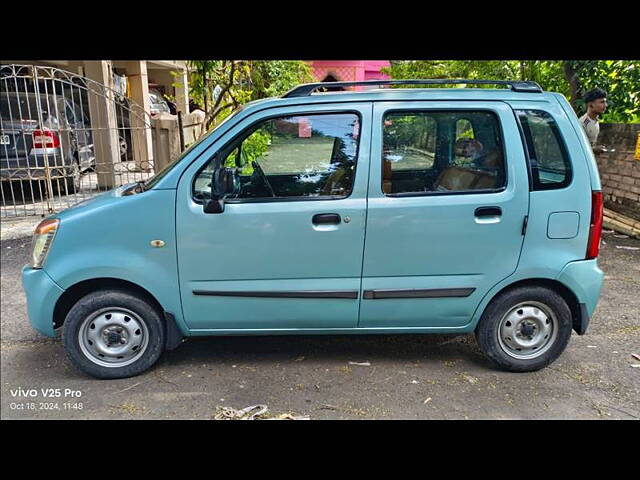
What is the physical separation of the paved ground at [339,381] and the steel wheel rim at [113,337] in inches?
6.7

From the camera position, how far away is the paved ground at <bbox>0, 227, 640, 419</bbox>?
3.03m

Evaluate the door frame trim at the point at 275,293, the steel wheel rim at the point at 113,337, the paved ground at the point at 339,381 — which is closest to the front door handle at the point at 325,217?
the door frame trim at the point at 275,293

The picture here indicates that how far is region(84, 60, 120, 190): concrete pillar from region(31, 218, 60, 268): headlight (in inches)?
244

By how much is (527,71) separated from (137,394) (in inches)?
312

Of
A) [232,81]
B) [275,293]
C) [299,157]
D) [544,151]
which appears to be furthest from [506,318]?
[232,81]

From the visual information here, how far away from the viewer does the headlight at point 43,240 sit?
315 centimetres

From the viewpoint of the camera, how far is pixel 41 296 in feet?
10.4

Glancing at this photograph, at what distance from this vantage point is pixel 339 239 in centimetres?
316

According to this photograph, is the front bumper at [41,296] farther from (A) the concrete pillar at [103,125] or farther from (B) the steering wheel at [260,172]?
(A) the concrete pillar at [103,125]

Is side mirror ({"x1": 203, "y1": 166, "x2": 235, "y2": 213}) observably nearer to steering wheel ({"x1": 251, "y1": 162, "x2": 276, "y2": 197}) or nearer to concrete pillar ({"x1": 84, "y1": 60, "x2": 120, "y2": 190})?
steering wheel ({"x1": 251, "y1": 162, "x2": 276, "y2": 197})

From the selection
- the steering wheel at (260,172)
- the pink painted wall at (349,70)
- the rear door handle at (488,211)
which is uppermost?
the pink painted wall at (349,70)

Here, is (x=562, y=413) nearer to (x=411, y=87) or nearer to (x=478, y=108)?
(x=478, y=108)

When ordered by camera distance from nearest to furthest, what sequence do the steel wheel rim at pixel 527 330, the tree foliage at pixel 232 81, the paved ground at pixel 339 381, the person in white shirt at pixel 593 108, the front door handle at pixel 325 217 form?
1. the paved ground at pixel 339 381
2. the front door handle at pixel 325 217
3. the steel wheel rim at pixel 527 330
4. the person in white shirt at pixel 593 108
5. the tree foliage at pixel 232 81

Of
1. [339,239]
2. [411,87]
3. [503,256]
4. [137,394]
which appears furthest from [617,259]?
[137,394]
